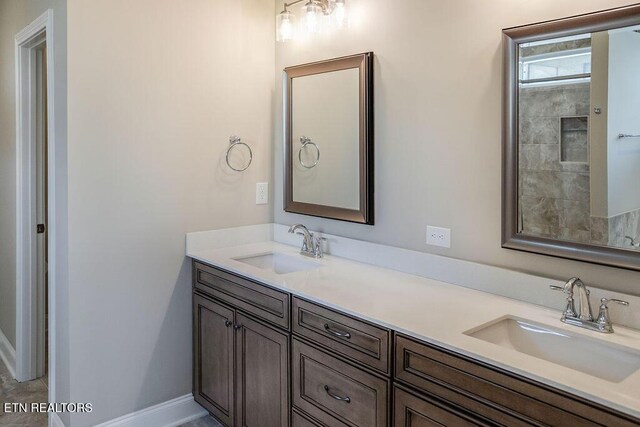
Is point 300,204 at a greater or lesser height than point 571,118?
lesser

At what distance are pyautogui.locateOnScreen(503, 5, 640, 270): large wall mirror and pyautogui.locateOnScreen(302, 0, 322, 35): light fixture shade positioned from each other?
0.99 metres

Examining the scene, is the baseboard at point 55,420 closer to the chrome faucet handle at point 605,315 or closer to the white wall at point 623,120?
the chrome faucet handle at point 605,315

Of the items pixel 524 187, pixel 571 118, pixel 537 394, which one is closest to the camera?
pixel 537 394

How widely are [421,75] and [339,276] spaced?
934 millimetres

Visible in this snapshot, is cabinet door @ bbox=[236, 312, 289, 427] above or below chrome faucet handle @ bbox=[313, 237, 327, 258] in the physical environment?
below

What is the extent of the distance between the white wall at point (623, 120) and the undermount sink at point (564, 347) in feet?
1.37

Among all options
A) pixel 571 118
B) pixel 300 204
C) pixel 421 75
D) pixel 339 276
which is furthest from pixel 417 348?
pixel 300 204

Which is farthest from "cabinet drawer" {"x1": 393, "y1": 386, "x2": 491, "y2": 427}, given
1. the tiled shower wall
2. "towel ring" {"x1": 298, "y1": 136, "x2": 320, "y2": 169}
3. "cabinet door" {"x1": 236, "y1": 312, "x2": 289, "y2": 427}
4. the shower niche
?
"towel ring" {"x1": 298, "y1": 136, "x2": 320, "y2": 169}

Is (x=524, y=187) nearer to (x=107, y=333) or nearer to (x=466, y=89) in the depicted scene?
(x=466, y=89)

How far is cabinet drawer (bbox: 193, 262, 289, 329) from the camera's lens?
6.63ft

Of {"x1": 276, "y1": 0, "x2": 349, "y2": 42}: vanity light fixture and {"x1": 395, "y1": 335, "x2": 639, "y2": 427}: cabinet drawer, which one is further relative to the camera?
{"x1": 276, "y1": 0, "x2": 349, "y2": 42}: vanity light fixture

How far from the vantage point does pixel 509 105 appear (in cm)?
180

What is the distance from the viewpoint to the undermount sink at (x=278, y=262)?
2.53m

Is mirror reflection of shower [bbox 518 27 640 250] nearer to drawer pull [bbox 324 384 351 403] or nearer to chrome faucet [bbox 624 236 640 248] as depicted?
chrome faucet [bbox 624 236 640 248]
